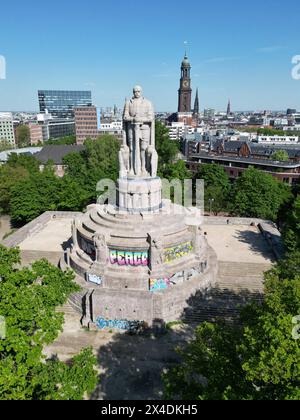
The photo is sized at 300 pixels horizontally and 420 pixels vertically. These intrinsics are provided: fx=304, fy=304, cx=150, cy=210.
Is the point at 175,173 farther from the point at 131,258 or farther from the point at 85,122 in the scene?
the point at 85,122

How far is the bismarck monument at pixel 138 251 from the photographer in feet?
75.4

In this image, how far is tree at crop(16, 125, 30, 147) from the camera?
150 m

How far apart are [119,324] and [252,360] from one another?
1341 centimetres

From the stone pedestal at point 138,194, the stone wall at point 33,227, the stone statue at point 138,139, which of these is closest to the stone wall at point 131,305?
the stone pedestal at point 138,194

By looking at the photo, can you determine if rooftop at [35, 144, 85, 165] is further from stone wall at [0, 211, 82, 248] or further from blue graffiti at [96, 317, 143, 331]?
blue graffiti at [96, 317, 143, 331]

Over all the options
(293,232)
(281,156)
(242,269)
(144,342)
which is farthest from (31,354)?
(281,156)

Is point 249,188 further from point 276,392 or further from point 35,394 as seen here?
point 35,394

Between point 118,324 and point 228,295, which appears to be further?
point 228,295

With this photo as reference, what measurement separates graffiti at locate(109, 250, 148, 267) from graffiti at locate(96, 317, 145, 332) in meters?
4.54

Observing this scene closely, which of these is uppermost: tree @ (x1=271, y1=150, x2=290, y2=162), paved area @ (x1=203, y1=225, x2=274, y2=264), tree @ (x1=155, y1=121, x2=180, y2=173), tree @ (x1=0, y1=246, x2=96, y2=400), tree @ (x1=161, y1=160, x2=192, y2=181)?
tree @ (x1=155, y1=121, x2=180, y2=173)

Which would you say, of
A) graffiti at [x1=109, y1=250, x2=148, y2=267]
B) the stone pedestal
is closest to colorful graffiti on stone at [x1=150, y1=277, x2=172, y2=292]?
graffiti at [x1=109, y1=250, x2=148, y2=267]

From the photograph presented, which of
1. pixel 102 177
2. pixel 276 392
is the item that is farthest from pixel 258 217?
pixel 276 392

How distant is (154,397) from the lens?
1753cm

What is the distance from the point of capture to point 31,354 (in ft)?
39.1
